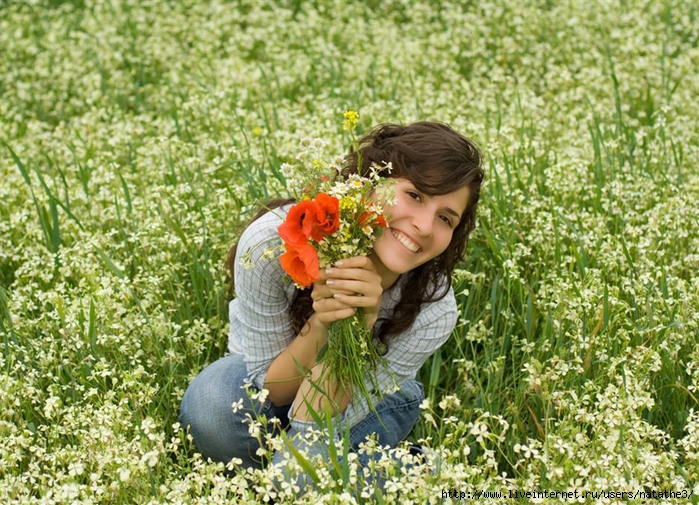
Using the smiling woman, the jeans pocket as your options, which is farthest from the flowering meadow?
the smiling woman

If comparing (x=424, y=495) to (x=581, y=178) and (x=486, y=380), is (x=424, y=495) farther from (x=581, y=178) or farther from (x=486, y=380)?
(x=581, y=178)

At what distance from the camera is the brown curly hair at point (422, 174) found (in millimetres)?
3695

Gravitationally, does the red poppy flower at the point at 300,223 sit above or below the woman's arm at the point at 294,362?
above

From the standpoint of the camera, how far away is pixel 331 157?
5.69 meters

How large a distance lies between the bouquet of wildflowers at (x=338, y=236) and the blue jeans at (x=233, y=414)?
1.35ft

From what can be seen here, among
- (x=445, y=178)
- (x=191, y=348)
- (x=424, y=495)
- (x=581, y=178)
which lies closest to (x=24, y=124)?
(x=191, y=348)

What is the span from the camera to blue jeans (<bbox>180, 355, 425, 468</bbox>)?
13.4ft

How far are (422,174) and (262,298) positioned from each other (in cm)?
76

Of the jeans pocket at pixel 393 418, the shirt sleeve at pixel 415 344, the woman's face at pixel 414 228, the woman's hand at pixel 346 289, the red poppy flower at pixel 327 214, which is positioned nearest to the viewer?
the red poppy flower at pixel 327 214

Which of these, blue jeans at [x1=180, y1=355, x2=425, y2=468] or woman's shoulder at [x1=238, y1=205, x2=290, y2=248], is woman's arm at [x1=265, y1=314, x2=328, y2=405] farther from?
woman's shoulder at [x1=238, y1=205, x2=290, y2=248]

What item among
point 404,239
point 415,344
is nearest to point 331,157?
point 415,344

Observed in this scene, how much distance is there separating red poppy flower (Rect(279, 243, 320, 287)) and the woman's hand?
0.54ft

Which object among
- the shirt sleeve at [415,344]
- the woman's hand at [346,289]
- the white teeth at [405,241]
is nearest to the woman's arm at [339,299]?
the woman's hand at [346,289]

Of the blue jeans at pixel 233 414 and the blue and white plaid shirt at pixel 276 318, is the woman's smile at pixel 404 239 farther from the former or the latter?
the blue jeans at pixel 233 414
